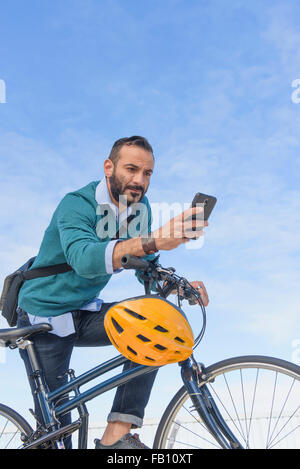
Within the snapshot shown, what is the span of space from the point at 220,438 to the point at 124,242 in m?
1.03

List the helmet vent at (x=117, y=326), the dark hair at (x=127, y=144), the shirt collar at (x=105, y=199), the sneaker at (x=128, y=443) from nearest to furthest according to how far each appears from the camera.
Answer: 1. the helmet vent at (x=117, y=326)
2. the sneaker at (x=128, y=443)
3. the shirt collar at (x=105, y=199)
4. the dark hair at (x=127, y=144)

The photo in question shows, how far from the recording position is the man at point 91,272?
Result: 7.68 ft

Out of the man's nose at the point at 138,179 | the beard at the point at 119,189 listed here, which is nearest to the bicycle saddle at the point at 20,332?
the beard at the point at 119,189

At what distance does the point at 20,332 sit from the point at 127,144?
131 cm

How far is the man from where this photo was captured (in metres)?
2.34

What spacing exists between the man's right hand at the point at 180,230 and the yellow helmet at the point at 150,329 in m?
0.26

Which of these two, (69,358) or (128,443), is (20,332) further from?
(128,443)

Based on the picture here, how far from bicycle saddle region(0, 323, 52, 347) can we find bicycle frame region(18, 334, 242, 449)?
6cm

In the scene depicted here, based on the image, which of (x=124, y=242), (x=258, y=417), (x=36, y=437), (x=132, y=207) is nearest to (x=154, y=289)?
(x=124, y=242)

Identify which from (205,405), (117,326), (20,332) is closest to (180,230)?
(117,326)

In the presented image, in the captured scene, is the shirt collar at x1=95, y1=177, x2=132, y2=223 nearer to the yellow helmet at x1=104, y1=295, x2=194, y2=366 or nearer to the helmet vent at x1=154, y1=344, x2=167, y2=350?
the yellow helmet at x1=104, y1=295, x2=194, y2=366

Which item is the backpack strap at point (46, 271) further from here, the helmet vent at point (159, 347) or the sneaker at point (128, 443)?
the sneaker at point (128, 443)

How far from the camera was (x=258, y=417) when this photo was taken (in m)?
2.48

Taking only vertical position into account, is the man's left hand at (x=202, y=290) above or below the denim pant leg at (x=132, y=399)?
above
